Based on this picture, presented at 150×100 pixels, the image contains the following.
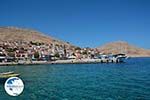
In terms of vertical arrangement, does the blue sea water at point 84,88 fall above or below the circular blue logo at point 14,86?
below

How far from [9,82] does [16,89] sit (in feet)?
0.91

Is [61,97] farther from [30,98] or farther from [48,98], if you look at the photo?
[30,98]

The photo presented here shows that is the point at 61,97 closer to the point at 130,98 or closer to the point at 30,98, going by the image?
the point at 30,98

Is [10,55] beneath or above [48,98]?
above

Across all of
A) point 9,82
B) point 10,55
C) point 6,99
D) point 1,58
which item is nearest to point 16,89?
point 9,82

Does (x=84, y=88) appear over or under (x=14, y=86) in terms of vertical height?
under

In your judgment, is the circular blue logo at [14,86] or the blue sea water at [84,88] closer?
the circular blue logo at [14,86]

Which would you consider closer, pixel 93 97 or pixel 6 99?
pixel 6 99

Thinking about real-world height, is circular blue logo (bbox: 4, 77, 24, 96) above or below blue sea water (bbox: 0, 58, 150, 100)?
above

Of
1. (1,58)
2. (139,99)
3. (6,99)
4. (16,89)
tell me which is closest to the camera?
(16,89)

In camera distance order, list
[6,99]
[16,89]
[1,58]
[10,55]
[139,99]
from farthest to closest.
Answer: [10,55] < [1,58] < [139,99] < [6,99] < [16,89]

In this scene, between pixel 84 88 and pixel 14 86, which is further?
pixel 84 88

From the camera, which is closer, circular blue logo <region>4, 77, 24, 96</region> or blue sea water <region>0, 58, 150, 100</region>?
circular blue logo <region>4, 77, 24, 96</region>

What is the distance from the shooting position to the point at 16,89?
7.12 m
